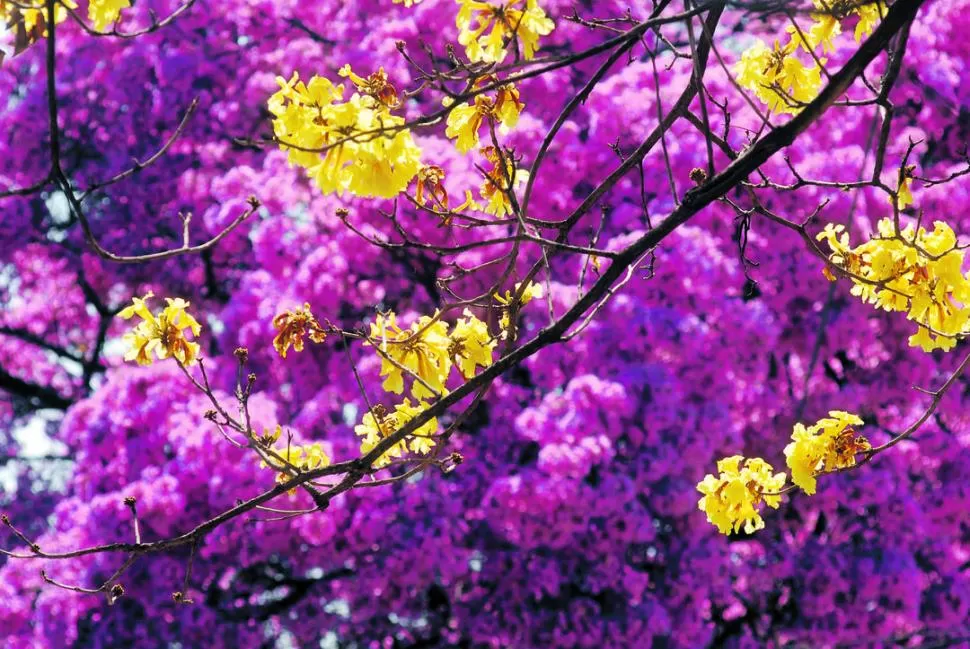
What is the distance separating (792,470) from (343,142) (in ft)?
3.43

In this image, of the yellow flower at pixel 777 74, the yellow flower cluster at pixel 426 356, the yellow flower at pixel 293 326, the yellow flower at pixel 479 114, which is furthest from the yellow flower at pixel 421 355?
the yellow flower at pixel 777 74

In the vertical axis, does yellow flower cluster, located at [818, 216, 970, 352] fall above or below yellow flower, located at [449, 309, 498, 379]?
below

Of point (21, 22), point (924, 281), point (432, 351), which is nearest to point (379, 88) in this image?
point (432, 351)

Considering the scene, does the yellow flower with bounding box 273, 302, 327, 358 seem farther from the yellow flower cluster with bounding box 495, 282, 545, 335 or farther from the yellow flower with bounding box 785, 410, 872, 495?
the yellow flower with bounding box 785, 410, 872, 495

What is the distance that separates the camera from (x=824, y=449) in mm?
2145

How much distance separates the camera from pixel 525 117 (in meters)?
6.04

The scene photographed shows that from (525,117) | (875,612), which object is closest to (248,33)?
(525,117)

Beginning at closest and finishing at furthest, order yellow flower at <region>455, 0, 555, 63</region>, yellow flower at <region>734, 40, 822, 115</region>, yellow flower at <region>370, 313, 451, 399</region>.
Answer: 1. yellow flower at <region>455, 0, 555, 63</region>
2. yellow flower at <region>370, 313, 451, 399</region>
3. yellow flower at <region>734, 40, 822, 115</region>

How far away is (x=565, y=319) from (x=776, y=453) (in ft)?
15.1

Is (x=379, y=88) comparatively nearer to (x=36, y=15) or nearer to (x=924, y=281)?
(x=36, y=15)

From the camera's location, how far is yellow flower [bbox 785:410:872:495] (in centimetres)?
214

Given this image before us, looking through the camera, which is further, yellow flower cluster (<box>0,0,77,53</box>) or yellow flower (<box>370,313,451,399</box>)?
yellow flower (<box>370,313,451,399</box>)

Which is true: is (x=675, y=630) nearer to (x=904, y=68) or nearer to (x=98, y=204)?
(x=904, y=68)

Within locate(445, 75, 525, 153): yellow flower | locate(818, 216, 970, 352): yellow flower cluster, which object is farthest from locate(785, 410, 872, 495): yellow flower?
locate(445, 75, 525, 153): yellow flower
